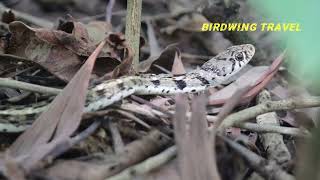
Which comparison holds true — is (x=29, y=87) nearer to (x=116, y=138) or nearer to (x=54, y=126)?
(x=54, y=126)

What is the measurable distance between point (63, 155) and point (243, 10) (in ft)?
7.10

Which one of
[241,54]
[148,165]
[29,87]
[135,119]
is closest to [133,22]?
A: [29,87]

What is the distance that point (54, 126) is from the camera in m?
2.14

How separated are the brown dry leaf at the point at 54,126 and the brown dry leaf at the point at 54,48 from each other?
0.59 meters

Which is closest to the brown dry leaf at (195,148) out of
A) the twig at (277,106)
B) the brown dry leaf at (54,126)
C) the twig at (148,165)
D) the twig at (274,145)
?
the twig at (148,165)

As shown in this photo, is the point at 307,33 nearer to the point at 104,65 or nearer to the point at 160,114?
the point at 160,114

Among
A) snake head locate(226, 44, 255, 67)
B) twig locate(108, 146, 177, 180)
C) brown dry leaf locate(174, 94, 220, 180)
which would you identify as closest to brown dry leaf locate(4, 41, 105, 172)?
twig locate(108, 146, 177, 180)

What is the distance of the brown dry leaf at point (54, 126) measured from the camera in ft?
6.50

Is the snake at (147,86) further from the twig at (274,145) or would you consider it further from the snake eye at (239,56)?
the twig at (274,145)

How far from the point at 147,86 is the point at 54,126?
0.97 m

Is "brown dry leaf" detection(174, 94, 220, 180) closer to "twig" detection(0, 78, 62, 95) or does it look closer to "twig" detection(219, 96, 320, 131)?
"twig" detection(219, 96, 320, 131)

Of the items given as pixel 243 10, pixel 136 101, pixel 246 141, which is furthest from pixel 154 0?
pixel 246 141

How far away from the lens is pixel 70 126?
2102 mm

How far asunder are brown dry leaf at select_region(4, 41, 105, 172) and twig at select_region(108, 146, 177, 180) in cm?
30
